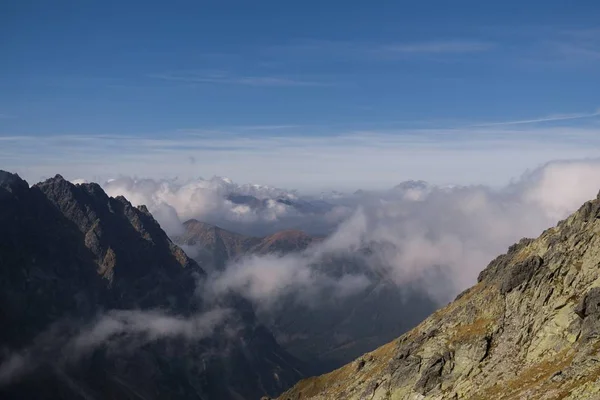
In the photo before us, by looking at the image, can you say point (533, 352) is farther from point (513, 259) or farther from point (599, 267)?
point (513, 259)

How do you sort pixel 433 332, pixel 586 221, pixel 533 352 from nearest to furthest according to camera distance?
pixel 533 352 < pixel 586 221 < pixel 433 332

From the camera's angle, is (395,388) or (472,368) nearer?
(472,368)

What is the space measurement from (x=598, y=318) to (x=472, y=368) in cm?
3728

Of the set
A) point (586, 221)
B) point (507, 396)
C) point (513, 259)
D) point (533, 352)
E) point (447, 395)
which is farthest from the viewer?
point (513, 259)

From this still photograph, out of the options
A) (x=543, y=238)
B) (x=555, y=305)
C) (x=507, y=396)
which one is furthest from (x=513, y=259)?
(x=507, y=396)

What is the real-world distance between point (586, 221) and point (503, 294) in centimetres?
3342

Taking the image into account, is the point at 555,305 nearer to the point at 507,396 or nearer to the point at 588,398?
the point at 507,396

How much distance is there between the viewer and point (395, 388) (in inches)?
6393

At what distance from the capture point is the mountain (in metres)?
110

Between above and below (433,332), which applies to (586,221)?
above

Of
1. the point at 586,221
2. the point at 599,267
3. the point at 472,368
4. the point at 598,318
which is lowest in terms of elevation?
the point at 472,368

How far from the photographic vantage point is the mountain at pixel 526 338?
109619 mm

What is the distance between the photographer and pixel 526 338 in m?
134

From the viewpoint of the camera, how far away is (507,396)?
112312 mm
